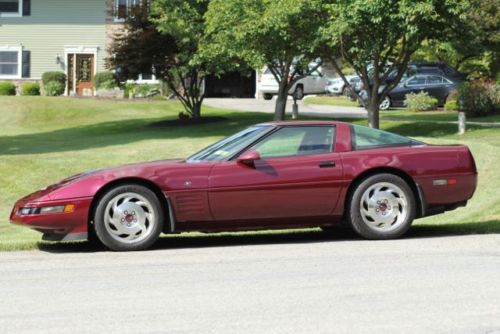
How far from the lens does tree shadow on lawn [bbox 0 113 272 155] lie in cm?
2908

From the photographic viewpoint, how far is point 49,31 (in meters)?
51.8

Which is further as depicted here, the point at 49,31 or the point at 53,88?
the point at 49,31

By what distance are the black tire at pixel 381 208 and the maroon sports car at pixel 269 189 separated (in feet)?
0.03

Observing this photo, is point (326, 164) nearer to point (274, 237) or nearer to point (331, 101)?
point (274, 237)

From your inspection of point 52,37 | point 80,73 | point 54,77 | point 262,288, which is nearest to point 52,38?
point 52,37

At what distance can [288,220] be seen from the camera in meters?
9.80

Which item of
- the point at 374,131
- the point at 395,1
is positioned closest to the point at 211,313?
the point at 374,131

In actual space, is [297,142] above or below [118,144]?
above

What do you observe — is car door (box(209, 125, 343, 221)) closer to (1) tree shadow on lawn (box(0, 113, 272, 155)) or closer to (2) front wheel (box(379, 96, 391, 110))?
(1) tree shadow on lawn (box(0, 113, 272, 155))

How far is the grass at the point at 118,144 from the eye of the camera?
11266 mm

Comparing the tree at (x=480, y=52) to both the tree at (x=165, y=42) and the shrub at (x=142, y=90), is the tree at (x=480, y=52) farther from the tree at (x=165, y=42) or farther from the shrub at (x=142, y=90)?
the shrub at (x=142, y=90)

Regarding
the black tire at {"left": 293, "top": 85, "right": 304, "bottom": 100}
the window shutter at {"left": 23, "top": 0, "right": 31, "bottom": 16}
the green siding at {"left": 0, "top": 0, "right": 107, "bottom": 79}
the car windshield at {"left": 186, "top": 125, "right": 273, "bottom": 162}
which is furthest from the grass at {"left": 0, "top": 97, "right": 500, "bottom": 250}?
the window shutter at {"left": 23, "top": 0, "right": 31, "bottom": 16}

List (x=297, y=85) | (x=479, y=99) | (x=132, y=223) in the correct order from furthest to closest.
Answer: (x=297, y=85) → (x=479, y=99) → (x=132, y=223)

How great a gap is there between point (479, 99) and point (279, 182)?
24.1m
